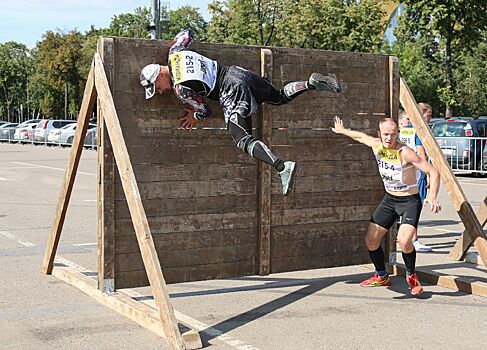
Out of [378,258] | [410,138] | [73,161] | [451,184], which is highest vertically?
[410,138]

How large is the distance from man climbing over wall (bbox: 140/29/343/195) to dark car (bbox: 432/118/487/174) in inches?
631

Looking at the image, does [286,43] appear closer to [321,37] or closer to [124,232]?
[321,37]

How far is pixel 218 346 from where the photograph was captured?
18.7 ft

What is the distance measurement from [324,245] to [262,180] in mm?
1093

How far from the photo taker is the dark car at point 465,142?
2280 centimetres

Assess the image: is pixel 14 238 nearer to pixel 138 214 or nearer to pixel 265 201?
pixel 265 201

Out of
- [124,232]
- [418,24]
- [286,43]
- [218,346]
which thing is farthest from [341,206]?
[286,43]

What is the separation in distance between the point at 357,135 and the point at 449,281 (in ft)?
5.74

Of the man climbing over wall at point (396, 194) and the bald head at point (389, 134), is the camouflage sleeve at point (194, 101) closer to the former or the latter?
the man climbing over wall at point (396, 194)

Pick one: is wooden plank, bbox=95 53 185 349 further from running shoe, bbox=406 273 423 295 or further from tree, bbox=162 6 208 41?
tree, bbox=162 6 208 41

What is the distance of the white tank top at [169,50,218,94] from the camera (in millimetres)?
7035

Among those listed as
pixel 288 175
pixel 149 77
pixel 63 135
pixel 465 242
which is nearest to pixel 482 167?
pixel 465 242

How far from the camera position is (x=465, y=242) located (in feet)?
30.2

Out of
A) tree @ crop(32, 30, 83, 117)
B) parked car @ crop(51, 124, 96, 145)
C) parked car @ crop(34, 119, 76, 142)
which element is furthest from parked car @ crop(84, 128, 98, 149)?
tree @ crop(32, 30, 83, 117)
